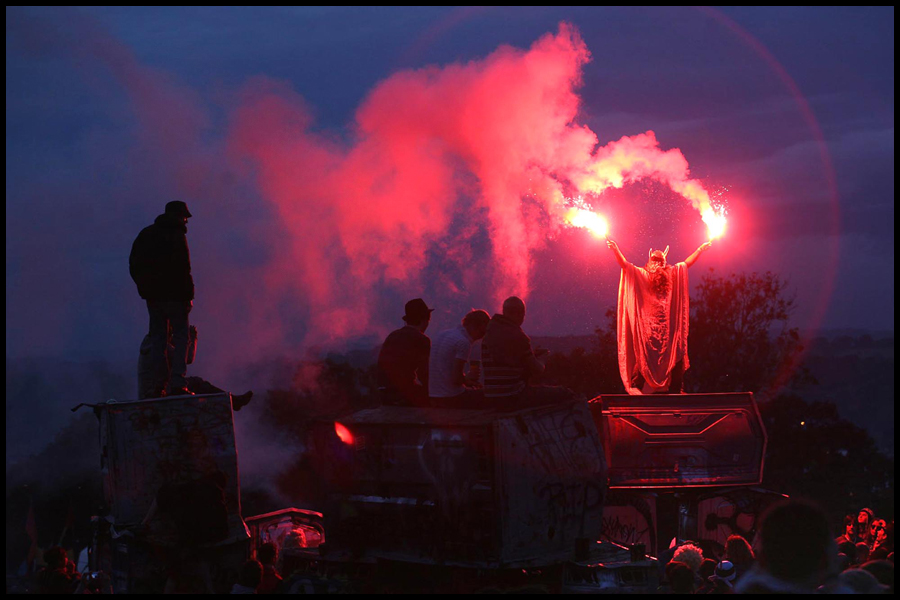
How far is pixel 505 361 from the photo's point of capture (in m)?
8.35

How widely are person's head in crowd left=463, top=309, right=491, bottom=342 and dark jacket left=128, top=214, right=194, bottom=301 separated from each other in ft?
10.2

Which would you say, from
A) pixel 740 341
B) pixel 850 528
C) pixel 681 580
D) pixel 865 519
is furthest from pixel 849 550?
pixel 740 341

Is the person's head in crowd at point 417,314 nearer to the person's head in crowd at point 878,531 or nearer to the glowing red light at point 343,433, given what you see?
the glowing red light at point 343,433

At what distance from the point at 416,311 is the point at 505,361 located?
1578 millimetres

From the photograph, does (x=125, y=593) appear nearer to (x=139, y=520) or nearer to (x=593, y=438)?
(x=139, y=520)

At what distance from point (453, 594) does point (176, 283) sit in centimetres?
450

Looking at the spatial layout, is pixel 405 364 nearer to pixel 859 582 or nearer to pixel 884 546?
pixel 884 546

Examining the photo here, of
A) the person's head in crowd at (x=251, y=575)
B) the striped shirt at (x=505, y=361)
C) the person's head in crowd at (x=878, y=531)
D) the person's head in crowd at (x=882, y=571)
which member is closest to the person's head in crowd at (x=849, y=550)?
the person's head in crowd at (x=878, y=531)

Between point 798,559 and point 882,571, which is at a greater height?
point 798,559

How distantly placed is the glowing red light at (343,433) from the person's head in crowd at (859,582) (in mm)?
4888

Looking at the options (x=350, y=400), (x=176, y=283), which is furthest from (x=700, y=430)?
(x=350, y=400)

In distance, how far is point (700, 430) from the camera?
11422 mm

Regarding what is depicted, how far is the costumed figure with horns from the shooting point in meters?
14.0

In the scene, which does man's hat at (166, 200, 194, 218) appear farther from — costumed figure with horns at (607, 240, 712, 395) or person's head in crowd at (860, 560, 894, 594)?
person's head in crowd at (860, 560, 894, 594)
